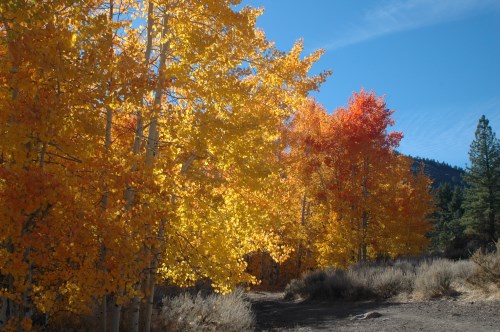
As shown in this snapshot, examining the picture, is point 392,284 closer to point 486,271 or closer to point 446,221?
point 486,271

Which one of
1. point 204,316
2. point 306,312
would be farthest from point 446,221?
point 204,316

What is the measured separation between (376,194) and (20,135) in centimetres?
1646

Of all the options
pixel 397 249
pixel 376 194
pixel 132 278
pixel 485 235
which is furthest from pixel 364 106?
pixel 485 235

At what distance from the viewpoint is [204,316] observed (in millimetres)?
9070

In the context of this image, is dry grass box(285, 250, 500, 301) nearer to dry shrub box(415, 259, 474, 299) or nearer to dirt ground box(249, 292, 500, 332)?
dry shrub box(415, 259, 474, 299)

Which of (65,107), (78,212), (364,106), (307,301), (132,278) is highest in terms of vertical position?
(364,106)

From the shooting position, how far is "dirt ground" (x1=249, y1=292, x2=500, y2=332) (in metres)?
8.23

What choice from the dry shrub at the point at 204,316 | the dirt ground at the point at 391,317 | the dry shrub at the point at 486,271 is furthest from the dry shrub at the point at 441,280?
the dry shrub at the point at 204,316

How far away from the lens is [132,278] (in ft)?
15.4

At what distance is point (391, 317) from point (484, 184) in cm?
3236

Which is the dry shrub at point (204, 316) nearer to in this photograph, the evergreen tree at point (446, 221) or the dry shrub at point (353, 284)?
the dry shrub at point (353, 284)

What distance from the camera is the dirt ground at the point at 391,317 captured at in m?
8.23

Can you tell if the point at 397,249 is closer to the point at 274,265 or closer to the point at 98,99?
the point at 274,265

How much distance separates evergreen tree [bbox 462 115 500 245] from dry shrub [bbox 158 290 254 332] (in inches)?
1181
